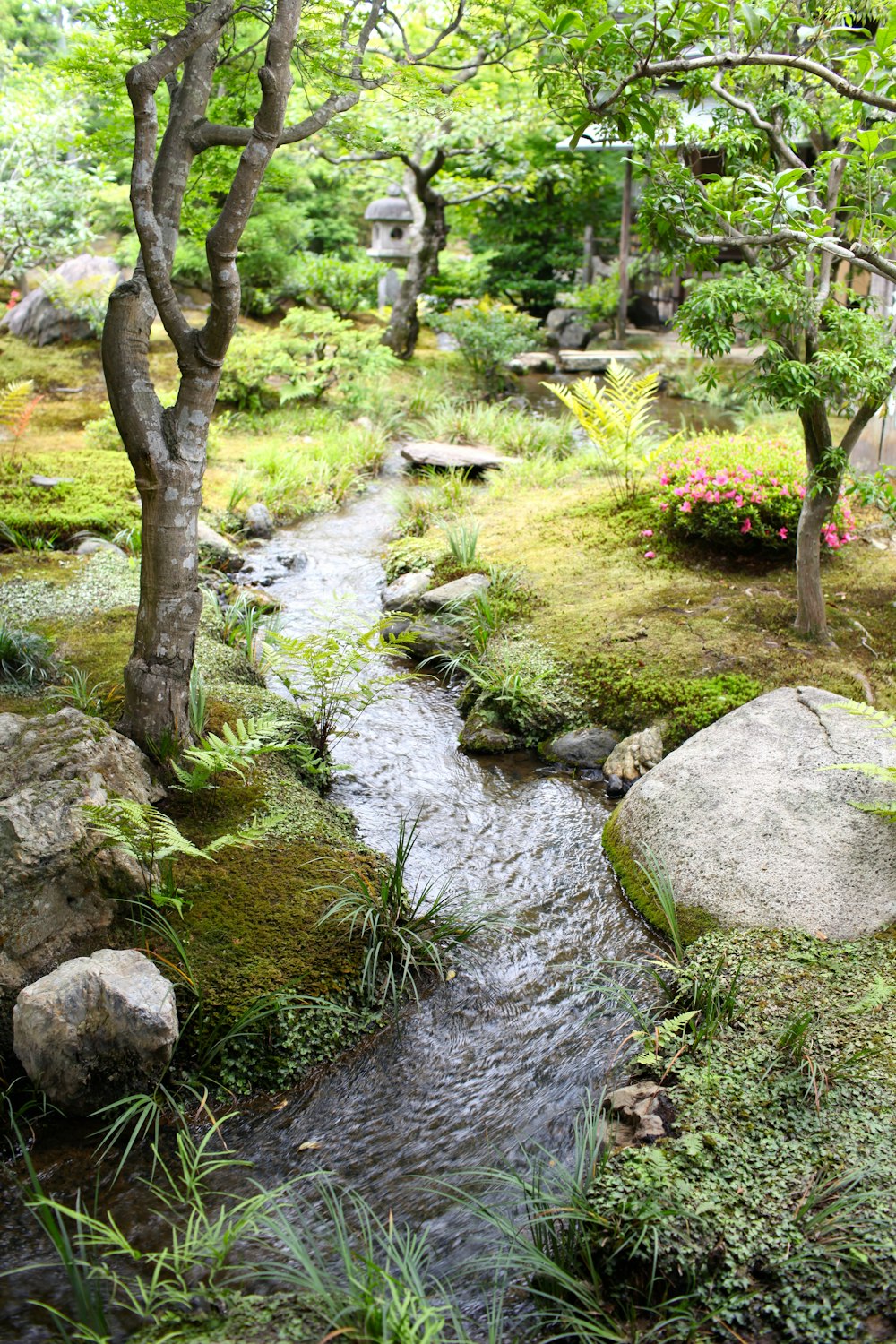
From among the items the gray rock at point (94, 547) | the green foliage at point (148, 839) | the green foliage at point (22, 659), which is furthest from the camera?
the gray rock at point (94, 547)

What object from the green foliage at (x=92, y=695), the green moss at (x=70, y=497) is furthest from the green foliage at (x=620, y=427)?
the green foliage at (x=92, y=695)

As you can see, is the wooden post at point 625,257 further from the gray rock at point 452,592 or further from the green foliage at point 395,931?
the green foliage at point 395,931

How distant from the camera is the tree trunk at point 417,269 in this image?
16234 mm

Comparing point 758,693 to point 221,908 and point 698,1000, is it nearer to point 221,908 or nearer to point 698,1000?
point 698,1000

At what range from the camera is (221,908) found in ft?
12.9

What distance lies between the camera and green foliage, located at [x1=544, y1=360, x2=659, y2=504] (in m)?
8.88

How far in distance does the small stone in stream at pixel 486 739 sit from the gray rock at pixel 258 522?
4.28m

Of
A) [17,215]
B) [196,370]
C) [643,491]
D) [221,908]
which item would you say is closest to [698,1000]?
[221,908]

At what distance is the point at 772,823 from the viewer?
444 centimetres

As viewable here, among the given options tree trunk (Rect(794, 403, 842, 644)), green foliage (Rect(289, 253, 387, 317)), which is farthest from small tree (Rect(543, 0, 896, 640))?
green foliage (Rect(289, 253, 387, 317))

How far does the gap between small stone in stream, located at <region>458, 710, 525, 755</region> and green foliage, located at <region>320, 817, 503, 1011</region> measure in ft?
6.02

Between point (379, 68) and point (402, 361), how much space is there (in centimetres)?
1129

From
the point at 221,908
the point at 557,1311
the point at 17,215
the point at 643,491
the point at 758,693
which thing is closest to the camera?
the point at 557,1311

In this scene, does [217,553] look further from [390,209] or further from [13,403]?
[390,209]
